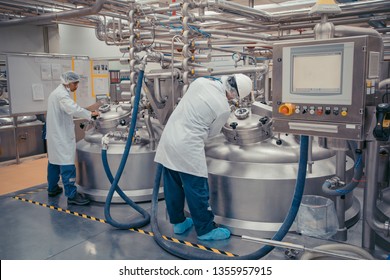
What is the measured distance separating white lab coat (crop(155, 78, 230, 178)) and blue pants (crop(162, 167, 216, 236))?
0.09 meters

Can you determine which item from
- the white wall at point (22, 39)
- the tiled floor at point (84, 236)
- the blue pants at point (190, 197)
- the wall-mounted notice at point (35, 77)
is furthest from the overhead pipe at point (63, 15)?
the blue pants at point (190, 197)

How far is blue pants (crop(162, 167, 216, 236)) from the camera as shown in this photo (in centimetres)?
273

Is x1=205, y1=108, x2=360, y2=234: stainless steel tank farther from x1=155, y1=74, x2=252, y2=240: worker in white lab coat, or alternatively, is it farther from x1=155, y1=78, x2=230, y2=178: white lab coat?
x1=155, y1=78, x2=230, y2=178: white lab coat

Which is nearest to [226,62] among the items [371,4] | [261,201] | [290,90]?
[371,4]

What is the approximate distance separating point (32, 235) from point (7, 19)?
416 cm

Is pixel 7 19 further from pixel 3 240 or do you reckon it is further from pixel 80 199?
pixel 3 240

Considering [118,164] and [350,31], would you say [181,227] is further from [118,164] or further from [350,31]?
[350,31]

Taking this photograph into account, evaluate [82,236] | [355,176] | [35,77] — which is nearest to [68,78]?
[82,236]

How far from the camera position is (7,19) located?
230 inches

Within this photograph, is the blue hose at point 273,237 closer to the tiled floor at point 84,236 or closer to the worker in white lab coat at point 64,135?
the tiled floor at point 84,236

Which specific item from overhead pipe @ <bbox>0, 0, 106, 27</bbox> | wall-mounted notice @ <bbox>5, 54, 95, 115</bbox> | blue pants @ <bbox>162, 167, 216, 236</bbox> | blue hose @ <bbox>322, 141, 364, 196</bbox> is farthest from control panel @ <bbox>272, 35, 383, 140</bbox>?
wall-mounted notice @ <bbox>5, 54, 95, 115</bbox>

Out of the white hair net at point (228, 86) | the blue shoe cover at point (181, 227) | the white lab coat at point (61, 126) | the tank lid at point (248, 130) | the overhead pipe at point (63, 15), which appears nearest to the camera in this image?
the white hair net at point (228, 86)

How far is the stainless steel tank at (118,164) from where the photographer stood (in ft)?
12.5

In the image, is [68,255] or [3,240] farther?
[3,240]
